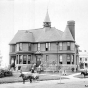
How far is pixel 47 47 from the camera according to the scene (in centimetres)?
4628

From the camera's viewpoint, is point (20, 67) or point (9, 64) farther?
point (9, 64)

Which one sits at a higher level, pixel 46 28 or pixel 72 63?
pixel 46 28

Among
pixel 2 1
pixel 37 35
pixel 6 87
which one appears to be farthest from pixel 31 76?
pixel 37 35

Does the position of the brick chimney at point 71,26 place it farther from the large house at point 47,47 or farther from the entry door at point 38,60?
the entry door at point 38,60

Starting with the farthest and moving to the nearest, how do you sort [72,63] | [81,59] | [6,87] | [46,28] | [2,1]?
[81,59]
[46,28]
[72,63]
[2,1]
[6,87]

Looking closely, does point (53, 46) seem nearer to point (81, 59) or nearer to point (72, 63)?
point (72, 63)

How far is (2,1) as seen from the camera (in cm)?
2292

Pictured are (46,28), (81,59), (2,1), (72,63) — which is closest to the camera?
(2,1)

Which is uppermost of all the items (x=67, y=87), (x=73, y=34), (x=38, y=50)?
(x=73, y=34)

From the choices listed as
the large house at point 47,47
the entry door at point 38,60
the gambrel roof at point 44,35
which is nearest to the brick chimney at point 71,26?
the large house at point 47,47

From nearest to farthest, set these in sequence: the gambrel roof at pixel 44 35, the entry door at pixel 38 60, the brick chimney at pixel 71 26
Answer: the gambrel roof at pixel 44 35 → the brick chimney at pixel 71 26 → the entry door at pixel 38 60

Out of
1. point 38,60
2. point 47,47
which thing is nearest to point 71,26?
point 47,47

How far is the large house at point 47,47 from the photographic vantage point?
44.5 meters

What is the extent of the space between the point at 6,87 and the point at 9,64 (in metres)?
31.3
